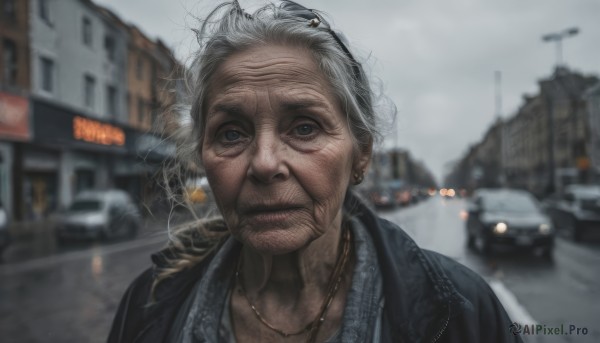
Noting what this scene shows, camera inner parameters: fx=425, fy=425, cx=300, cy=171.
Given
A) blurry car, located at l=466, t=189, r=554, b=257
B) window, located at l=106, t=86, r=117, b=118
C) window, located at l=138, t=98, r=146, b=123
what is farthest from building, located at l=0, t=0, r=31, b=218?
blurry car, located at l=466, t=189, r=554, b=257

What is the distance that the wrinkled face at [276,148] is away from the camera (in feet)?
4.09

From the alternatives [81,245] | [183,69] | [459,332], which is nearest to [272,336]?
[459,332]

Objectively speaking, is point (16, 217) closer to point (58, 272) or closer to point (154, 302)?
point (58, 272)

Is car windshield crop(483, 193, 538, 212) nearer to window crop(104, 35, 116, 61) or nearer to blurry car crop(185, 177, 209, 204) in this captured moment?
blurry car crop(185, 177, 209, 204)

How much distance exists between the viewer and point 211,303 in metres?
1.54

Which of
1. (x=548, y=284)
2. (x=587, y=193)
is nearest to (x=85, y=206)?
(x=548, y=284)

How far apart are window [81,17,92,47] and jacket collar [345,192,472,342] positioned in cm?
2367

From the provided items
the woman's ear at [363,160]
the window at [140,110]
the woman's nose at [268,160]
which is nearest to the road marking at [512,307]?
the woman's ear at [363,160]

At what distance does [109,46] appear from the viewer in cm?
2381

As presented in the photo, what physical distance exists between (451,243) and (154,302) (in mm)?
11885

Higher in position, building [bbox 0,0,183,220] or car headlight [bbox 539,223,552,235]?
building [bbox 0,0,183,220]

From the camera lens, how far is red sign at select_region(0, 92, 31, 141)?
1566cm

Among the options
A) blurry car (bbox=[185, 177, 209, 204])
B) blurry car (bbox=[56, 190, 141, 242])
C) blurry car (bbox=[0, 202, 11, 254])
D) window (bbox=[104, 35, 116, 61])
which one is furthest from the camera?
window (bbox=[104, 35, 116, 61])

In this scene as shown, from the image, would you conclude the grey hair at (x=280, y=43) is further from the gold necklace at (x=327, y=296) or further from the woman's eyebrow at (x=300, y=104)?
the gold necklace at (x=327, y=296)
